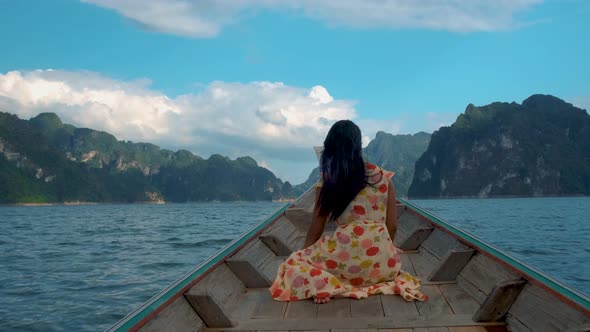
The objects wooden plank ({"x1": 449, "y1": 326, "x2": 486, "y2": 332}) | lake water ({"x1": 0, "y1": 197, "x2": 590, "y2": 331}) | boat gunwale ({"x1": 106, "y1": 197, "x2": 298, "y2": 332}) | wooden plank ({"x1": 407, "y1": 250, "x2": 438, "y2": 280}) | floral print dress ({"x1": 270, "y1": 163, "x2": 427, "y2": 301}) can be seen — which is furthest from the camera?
lake water ({"x1": 0, "y1": 197, "x2": 590, "y2": 331})

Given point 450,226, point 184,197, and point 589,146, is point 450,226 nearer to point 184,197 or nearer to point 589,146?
point 589,146

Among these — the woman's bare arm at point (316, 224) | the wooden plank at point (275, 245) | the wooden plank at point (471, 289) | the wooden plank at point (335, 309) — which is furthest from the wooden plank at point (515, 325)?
A: the wooden plank at point (275, 245)

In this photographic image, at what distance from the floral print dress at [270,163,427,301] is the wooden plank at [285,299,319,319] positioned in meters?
0.06

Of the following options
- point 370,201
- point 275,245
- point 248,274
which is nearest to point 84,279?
point 275,245

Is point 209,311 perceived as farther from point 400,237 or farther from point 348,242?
point 400,237

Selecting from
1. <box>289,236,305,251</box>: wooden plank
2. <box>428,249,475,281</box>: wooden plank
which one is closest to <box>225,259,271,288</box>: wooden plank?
<box>428,249,475,281</box>: wooden plank

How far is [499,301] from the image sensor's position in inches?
129

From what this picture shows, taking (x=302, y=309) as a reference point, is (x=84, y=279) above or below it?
below

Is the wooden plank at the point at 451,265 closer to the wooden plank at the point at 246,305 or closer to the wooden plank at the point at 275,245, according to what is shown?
the wooden plank at the point at 246,305

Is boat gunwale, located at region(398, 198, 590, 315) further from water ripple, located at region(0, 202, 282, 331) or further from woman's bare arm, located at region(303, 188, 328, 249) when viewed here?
water ripple, located at region(0, 202, 282, 331)

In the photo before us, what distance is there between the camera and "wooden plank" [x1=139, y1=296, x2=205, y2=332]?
3.00 meters

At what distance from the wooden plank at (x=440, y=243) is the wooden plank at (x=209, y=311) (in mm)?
2814

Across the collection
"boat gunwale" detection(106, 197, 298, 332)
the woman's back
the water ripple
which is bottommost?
the water ripple

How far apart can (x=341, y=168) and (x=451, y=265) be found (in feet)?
4.99
